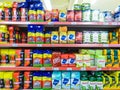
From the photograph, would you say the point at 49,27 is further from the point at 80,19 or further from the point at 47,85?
the point at 47,85

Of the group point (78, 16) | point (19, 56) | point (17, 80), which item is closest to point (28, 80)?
point (17, 80)

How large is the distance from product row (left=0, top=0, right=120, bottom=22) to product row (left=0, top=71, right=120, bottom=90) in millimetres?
917

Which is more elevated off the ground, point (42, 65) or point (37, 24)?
point (37, 24)

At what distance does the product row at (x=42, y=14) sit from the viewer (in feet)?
12.0

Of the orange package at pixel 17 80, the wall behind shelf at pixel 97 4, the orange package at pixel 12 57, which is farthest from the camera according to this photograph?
the wall behind shelf at pixel 97 4

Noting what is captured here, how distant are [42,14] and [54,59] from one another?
2.58 feet

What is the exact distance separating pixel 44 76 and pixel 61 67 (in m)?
0.33

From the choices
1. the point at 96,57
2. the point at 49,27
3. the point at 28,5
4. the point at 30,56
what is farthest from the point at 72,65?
the point at 28,5

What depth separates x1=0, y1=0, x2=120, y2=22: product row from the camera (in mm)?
3658

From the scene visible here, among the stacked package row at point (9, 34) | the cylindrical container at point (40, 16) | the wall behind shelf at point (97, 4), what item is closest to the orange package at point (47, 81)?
the stacked package row at point (9, 34)

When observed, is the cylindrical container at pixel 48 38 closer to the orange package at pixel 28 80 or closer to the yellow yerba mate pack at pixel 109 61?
the orange package at pixel 28 80

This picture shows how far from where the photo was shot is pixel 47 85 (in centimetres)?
365

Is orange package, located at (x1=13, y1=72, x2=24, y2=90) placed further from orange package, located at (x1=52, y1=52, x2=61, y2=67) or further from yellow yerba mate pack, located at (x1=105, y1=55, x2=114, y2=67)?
yellow yerba mate pack, located at (x1=105, y1=55, x2=114, y2=67)

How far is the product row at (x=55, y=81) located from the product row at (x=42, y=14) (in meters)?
0.92
